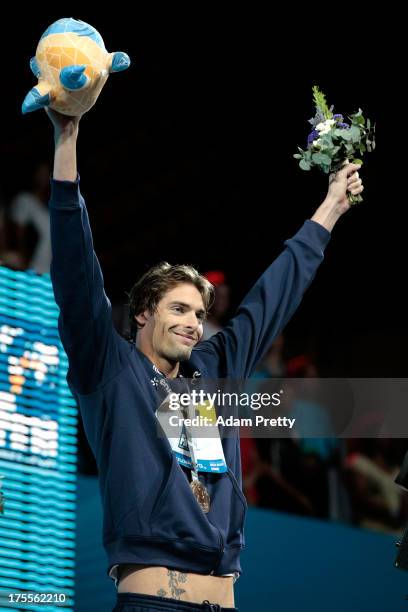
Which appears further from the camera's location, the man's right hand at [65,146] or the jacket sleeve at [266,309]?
the jacket sleeve at [266,309]

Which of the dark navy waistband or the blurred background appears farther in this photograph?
the blurred background

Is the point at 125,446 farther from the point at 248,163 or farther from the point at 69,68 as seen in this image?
the point at 248,163

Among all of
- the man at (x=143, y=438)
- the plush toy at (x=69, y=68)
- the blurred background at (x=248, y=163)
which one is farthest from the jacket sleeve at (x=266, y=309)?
A: the blurred background at (x=248, y=163)

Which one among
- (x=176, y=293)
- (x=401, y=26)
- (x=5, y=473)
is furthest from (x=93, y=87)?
(x=401, y=26)

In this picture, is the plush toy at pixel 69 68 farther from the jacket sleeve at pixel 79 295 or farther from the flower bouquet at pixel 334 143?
the flower bouquet at pixel 334 143

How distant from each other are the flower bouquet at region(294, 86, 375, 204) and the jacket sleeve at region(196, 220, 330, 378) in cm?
18

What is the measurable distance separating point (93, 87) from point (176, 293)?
71cm

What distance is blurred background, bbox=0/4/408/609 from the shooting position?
640 centimetres

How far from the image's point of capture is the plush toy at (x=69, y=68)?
249cm

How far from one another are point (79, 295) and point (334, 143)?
1.05 m

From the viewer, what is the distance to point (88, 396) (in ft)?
9.08

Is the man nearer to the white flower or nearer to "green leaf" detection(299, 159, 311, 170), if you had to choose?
"green leaf" detection(299, 159, 311, 170)

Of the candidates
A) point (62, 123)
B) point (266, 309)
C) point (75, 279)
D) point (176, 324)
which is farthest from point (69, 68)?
point (266, 309)

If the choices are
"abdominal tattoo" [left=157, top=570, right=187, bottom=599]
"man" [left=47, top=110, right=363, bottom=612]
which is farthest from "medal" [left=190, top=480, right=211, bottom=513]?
"abdominal tattoo" [left=157, top=570, right=187, bottom=599]
